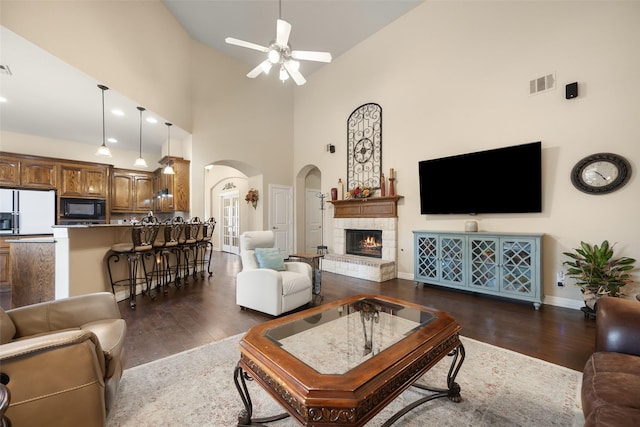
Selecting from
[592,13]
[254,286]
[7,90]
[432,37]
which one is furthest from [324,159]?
[7,90]

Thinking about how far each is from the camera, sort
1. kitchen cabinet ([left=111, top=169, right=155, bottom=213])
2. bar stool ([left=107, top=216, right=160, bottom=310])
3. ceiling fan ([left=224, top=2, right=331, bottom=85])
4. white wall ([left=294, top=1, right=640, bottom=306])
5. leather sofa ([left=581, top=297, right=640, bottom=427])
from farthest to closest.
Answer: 1. kitchen cabinet ([left=111, top=169, right=155, bottom=213])
2. bar stool ([left=107, top=216, right=160, bottom=310])
3. white wall ([left=294, top=1, right=640, bottom=306])
4. ceiling fan ([left=224, top=2, right=331, bottom=85])
5. leather sofa ([left=581, top=297, right=640, bottom=427])

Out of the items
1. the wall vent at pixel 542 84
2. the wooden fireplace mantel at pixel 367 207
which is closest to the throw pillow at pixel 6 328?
the wooden fireplace mantel at pixel 367 207

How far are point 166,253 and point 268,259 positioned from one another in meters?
2.42

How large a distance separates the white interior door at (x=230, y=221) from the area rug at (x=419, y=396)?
22.6ft

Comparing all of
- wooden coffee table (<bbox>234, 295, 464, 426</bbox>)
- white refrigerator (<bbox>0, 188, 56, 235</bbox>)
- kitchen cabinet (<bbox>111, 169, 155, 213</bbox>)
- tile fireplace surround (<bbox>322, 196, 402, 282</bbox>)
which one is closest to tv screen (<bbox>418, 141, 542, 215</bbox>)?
tile fireplace surround (<bbox>322, 196, 402, 282</bbox>)

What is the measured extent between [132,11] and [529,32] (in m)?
5.80

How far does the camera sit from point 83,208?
5.68m

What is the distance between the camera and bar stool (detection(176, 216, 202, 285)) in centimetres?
468

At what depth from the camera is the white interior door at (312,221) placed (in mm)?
7742

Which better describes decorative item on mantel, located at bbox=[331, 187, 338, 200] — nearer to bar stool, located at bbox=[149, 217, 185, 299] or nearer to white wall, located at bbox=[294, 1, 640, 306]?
white wall, located at bbox=[294, 1, 640, 306]

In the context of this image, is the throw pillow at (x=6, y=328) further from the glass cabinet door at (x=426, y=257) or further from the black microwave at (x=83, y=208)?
the black microwave at (x=83, y=208)

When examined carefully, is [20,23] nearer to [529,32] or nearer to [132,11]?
[132,11]

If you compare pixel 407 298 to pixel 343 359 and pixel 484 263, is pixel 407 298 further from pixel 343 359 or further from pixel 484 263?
pixel 343 359

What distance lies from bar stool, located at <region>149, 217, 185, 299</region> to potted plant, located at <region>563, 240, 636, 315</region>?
18.7ft
